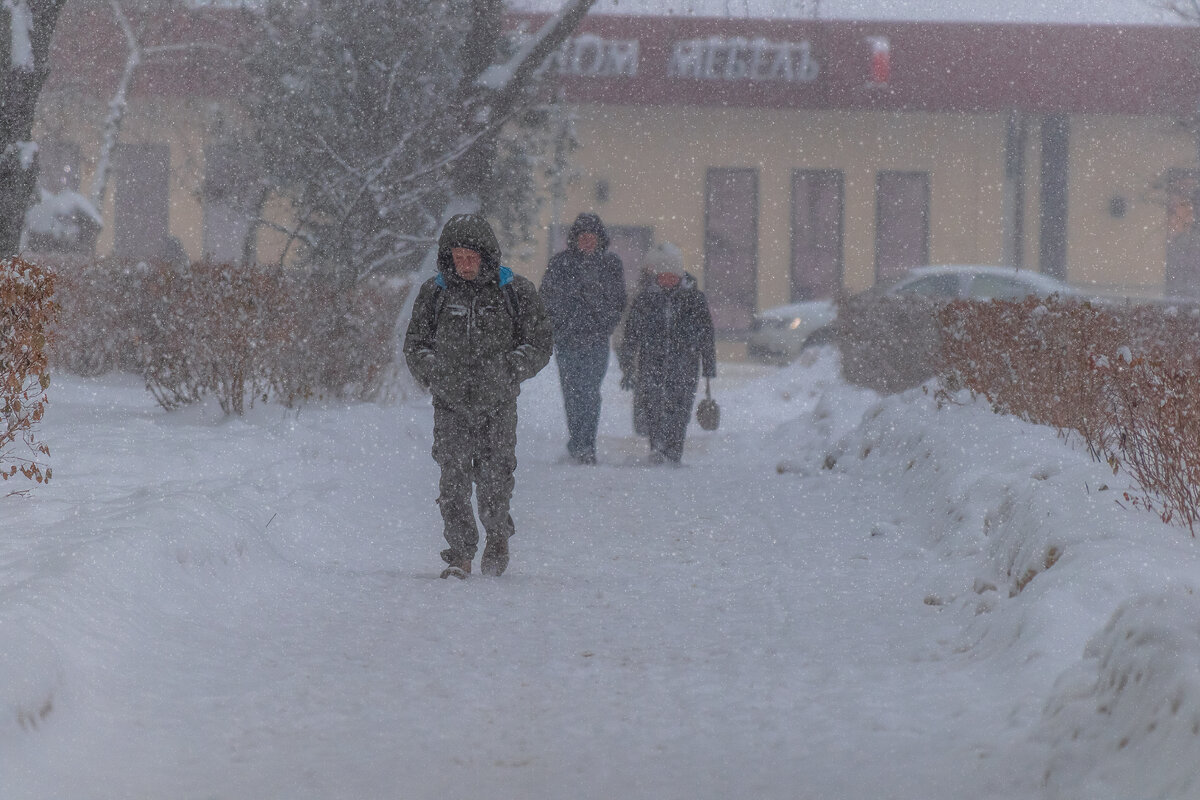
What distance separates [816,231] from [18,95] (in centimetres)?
2026

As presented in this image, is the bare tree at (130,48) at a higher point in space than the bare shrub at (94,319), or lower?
higher

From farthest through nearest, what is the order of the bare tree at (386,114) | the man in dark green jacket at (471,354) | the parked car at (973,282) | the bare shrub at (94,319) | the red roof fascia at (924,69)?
the red roof fascia at (924,69) → the parked car at (973,282) → the bare tree at (386,114) → the bare shrub at (94,319) → the man in dark green jacket at (471,354)

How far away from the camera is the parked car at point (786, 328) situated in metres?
22.5

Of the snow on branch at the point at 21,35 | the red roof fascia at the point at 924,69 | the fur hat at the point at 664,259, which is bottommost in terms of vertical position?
the fur hat at the point at 664,259

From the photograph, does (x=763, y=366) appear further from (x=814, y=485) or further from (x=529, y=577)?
(x=529, y=577)

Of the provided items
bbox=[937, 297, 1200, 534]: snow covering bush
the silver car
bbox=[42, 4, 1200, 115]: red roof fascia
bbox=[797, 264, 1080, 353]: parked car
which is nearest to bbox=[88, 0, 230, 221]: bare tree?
bbox=[42, 4, 1200, 115]: red roof fascia

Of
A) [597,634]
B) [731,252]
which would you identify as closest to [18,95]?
[597,634]

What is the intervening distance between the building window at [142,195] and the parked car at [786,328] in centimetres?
1226

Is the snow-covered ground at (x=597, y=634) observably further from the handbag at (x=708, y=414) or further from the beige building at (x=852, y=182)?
the beige building at (x=852, y=182)

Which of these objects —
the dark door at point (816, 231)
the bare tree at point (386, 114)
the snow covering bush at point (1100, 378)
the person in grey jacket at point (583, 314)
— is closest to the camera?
the snow covering bush at point (1100, 378)

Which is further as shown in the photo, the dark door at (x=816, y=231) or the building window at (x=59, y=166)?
the dark door at (x=816, y=231)

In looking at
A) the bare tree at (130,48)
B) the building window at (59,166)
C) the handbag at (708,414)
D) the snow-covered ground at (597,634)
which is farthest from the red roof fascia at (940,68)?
the snow-covered ground at (597,634)

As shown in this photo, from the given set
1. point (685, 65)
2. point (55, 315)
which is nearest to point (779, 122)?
point (685, 65)

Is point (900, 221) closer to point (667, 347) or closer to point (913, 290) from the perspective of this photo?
point (913, 290)
